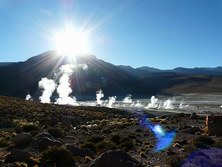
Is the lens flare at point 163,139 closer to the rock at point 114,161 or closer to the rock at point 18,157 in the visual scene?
the rock at point 18,157

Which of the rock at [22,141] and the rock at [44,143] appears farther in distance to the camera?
the rock at [22,141]

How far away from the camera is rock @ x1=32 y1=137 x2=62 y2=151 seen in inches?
782

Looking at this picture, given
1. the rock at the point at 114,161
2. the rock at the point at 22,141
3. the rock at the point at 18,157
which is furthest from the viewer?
the rock at the point at 22,141

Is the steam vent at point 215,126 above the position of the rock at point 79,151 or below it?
above

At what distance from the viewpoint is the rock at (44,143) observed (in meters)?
19.9

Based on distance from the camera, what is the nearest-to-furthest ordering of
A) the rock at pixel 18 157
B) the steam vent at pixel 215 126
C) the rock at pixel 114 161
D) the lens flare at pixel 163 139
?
the rock at pixel 114 161 → the rock at pixel 18 157 → the lens flare at pixel 163 139 → the steam vent at pixel 215 126

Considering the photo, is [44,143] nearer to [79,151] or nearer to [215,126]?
[79,151]

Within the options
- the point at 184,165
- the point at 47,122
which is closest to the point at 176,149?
the point at 184,165

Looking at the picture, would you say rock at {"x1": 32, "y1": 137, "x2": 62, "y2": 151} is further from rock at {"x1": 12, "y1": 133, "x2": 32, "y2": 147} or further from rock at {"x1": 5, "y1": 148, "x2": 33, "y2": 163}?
rock at {"x1": 5, "y1": 148, "x2": 33, "y2": 163}

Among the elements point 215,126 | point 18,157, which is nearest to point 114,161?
point 18,157

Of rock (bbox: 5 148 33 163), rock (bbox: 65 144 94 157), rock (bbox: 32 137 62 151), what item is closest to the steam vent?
rock (bbox: 65 144 94 157)

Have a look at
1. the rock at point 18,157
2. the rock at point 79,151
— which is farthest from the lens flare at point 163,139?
the rock at point 18,157

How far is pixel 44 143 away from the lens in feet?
66.2

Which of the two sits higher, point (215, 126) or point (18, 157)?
point (215, 126)
